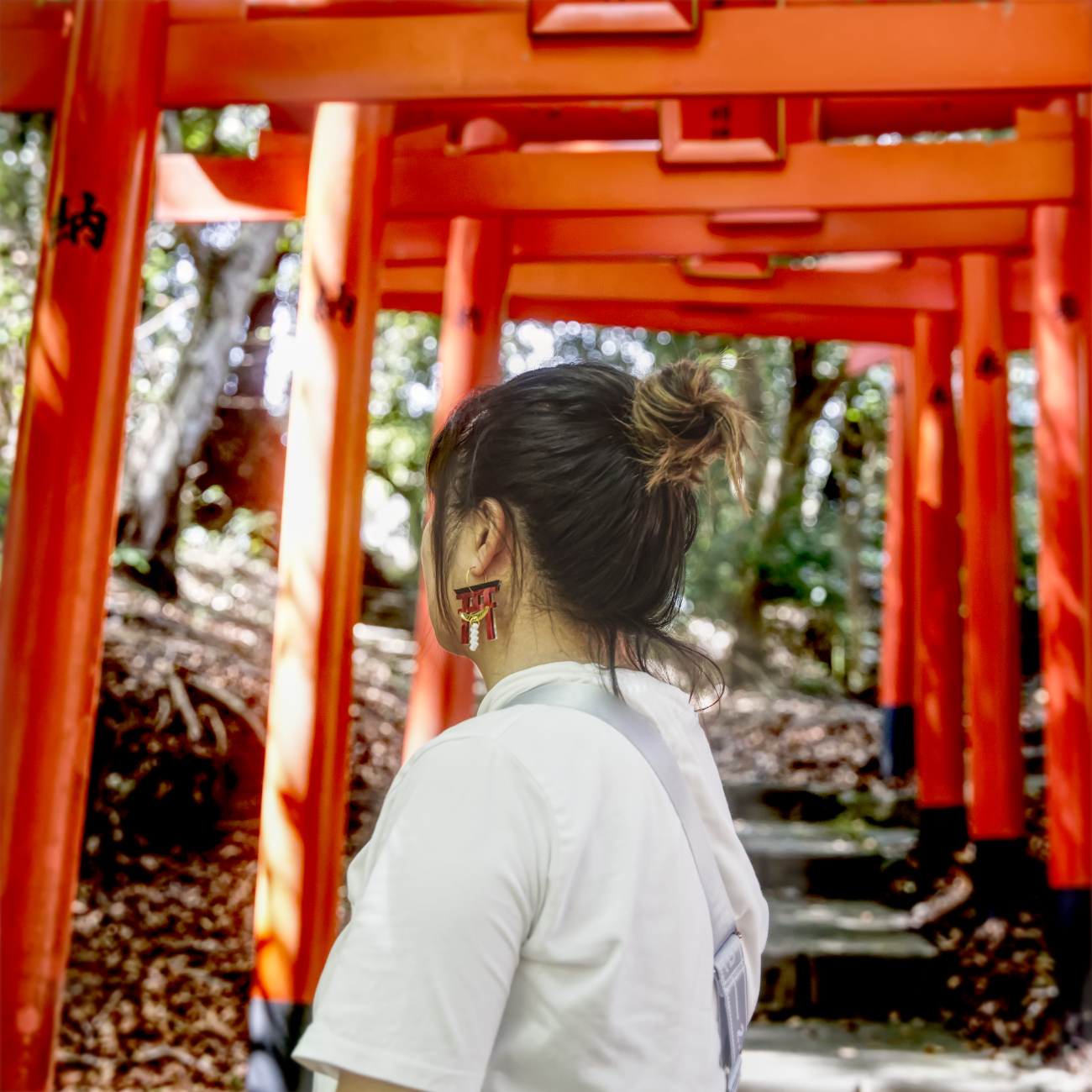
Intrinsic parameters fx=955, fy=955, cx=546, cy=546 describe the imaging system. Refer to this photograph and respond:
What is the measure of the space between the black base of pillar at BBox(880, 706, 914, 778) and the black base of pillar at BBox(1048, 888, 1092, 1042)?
306cm

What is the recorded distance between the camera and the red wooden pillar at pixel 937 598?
606 centimetres

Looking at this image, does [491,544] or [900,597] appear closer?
[491,544]

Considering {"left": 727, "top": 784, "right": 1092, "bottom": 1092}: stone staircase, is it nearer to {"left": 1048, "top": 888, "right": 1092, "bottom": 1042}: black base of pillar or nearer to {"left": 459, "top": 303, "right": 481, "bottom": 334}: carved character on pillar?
{"left": 1048, "top": 888, "right": 1092, "bottom": 1042}: black base of pillar

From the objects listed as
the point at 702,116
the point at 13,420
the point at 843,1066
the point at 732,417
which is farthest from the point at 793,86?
the point at 13,420

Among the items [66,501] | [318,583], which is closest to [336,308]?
[318,583]

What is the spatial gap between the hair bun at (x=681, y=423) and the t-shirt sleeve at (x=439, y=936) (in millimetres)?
359

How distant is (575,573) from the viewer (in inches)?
35.9

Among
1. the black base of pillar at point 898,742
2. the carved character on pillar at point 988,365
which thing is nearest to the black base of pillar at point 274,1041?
the carved character on pillar at point 988,365

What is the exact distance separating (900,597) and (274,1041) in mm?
5786

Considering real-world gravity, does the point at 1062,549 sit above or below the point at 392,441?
below

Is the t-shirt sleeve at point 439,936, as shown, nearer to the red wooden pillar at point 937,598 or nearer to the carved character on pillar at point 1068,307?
the carved character on pillar at point 1068,307

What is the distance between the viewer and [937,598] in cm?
629

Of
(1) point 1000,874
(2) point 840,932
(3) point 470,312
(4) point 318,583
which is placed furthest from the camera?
(1) point 1000,874

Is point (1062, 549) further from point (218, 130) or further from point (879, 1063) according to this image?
point (218, 130)
